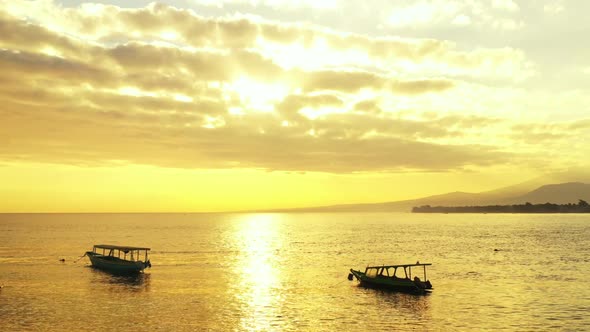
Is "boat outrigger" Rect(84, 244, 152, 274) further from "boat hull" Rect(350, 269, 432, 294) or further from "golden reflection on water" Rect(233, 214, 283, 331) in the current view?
"boat hull" Rect(350, 269, 432, 294)

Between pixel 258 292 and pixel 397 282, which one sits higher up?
pixel 397 282

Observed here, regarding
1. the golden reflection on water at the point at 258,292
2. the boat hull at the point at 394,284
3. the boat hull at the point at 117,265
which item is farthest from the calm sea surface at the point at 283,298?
the boat hull at the point at 117,265

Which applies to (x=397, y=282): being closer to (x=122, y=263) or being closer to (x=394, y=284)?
(x=394, y=284)

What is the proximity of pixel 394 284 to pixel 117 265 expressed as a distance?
4913 cm

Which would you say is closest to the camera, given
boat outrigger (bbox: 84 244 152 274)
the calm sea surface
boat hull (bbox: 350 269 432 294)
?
the calm sea surface

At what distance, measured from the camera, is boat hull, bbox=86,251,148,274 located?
86438 mm

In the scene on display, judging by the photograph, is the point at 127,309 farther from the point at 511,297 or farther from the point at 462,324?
the point at 511,297

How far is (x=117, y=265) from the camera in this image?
294 feet

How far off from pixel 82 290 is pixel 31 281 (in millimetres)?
13649

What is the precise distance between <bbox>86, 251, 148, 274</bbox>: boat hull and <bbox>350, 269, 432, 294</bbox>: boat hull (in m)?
37.0

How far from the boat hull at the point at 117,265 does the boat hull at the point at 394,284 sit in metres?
37.0

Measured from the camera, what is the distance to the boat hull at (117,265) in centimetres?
8644

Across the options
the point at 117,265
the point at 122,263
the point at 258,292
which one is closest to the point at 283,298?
the point at 258,292

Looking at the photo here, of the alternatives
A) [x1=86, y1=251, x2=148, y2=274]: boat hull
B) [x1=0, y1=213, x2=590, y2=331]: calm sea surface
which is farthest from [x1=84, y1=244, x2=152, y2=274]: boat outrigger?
[x1=0, y1=213, x2=590, y2=331]: calm sea surface
